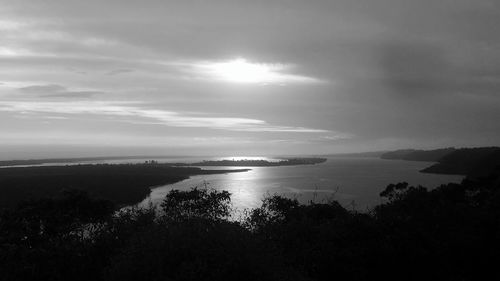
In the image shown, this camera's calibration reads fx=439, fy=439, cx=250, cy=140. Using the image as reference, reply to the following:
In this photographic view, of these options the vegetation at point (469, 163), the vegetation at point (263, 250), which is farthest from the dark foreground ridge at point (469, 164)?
the vegetation at point (263, 250)

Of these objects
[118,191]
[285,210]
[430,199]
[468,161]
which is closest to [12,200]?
[118,191]

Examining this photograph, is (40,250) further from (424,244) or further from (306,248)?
(424,244)

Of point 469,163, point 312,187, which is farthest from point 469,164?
point 312,187

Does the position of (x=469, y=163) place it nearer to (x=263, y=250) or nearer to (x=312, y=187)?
(x=312, y=187)

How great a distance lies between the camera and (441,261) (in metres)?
16.2

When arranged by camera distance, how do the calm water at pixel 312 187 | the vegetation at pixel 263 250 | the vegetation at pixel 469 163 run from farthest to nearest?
the vegetation at pixel 469 163, the calm water at pixel 312 187, the vegetation at pixel 263 250

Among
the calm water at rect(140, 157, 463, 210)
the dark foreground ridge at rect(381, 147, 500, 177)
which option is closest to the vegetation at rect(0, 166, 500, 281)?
the calm water at rect(140, 157, 463, 210)

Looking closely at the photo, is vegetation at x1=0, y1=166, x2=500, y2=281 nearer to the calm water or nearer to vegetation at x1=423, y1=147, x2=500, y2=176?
the calm water

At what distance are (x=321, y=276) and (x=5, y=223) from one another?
785 inches

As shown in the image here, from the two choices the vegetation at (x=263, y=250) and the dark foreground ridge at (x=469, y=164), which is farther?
the dark foreground ridge at (x=469, y=164)

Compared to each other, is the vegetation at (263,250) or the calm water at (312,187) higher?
the vegetation at (263,250)

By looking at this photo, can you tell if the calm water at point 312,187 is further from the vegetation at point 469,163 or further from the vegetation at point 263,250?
the vegetation at point 263,250

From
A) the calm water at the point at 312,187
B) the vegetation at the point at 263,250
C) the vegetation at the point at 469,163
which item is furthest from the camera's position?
the vegetation at the point at 469,163

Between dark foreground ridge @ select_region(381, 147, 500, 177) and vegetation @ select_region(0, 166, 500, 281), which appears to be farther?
dark foreground ridge @ select_region(381, 147, 500, 177)
